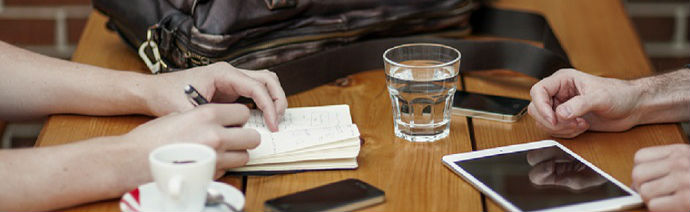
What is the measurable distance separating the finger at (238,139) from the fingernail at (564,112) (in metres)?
0.45

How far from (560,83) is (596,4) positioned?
80cm

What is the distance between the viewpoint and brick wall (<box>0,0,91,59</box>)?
9.10 feet

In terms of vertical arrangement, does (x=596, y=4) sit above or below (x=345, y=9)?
below

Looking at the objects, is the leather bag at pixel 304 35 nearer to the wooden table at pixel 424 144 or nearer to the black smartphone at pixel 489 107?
the wooden table at pixel 424 144

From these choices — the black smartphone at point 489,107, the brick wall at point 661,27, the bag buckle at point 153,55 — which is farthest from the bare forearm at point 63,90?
the brick wall at point 661,27

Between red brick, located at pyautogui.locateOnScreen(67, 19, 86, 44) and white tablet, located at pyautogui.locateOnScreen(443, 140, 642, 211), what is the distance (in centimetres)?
198

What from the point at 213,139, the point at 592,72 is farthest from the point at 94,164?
the point at 592,72

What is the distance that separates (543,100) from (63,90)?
763mm

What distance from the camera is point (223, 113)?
1.11 metres

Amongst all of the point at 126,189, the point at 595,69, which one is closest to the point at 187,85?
the point at 126,189

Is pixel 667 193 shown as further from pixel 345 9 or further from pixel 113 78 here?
pixel 113 78

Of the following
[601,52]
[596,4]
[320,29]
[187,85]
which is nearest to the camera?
[187,85]

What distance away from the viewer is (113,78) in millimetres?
1360

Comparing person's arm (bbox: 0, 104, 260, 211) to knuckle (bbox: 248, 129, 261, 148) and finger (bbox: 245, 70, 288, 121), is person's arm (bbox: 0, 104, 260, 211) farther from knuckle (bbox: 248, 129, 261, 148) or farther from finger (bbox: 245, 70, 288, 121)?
finger (bbox: 245, 70, 288, 121)
